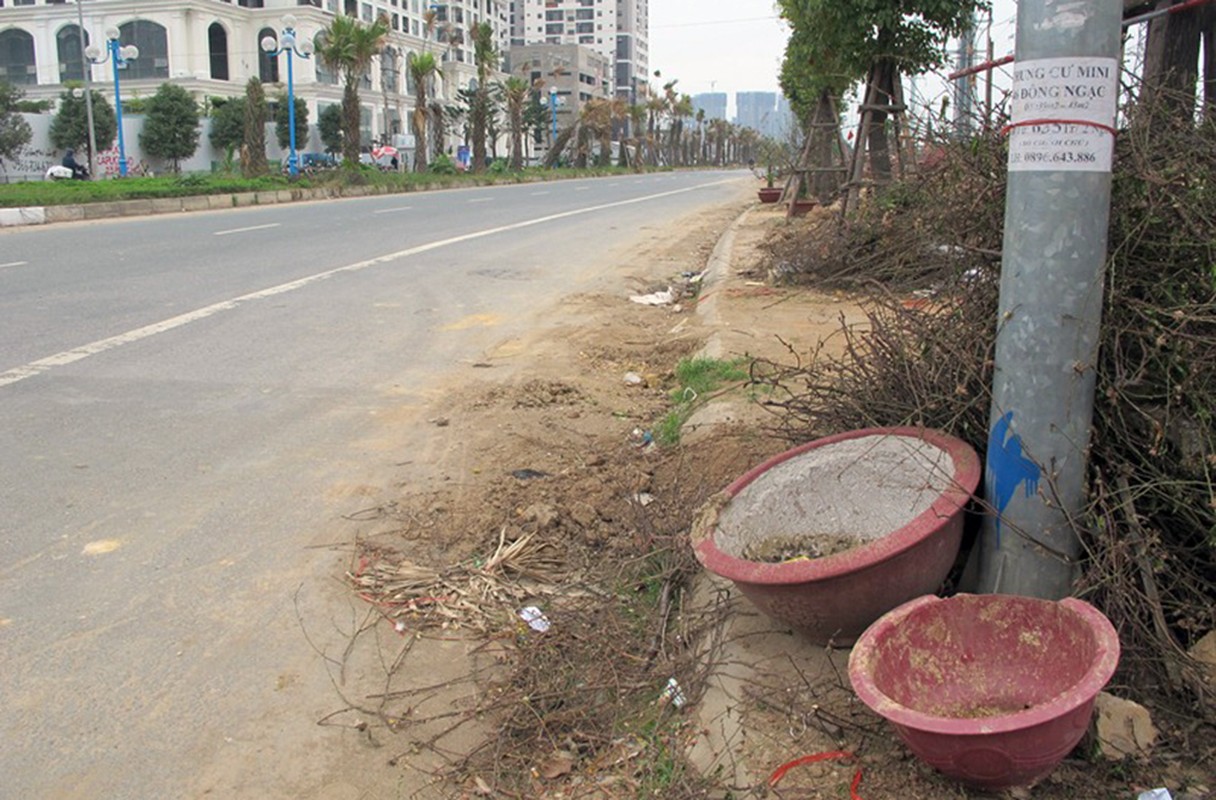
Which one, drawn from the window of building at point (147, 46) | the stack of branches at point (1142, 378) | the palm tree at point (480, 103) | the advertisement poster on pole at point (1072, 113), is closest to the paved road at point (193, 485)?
the stack of branches at point (1142, 378)

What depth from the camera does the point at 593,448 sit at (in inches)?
217

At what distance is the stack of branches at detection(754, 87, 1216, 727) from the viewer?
267 cm

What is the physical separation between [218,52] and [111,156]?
2921cm

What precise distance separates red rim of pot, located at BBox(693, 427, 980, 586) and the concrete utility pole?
103 millimetres

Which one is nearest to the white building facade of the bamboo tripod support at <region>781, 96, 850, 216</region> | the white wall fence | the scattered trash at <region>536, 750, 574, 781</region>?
the white wall fence

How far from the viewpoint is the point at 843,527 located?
10.4ft

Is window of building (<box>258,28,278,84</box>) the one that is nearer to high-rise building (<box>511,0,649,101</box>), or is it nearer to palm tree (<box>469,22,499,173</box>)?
palm tree (<box>469,22,499,173</box>)

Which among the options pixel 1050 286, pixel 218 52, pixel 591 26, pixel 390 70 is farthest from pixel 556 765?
pixel 591 26

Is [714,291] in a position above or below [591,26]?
below

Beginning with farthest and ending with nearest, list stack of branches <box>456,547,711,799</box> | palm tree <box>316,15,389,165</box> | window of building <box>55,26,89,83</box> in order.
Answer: window of building <box>55,26,89,83</box> < palm tree <box>316,15,389,165</box> < stack of branches <box>456,547,711,799</box>

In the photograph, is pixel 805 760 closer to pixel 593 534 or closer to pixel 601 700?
pixel 601 700

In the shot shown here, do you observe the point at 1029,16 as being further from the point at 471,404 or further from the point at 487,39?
the point at 487,39

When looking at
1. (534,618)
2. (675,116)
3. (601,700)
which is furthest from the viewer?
(675,116)

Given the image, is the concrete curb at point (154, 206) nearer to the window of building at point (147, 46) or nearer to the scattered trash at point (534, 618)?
the scattered trash at point (534, 618)
